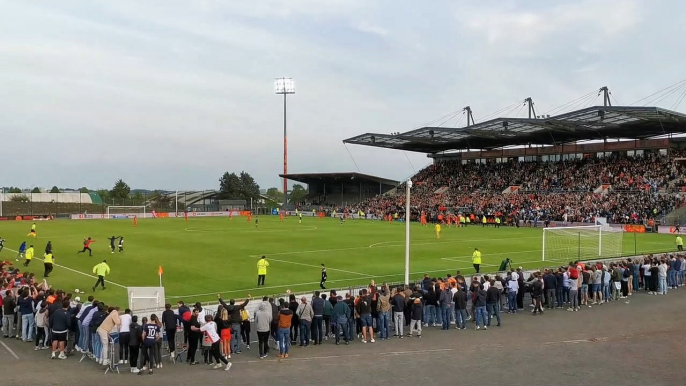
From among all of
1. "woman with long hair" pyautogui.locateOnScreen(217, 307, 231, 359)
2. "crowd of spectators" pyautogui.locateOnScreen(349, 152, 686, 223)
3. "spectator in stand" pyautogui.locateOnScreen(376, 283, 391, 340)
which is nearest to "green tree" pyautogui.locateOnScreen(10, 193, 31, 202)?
"crowd of spectators" pyautogui.locateOnScreen(349, 152, 686, 223)

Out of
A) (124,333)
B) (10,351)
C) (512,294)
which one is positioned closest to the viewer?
(124,333)

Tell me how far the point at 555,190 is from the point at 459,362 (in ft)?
202

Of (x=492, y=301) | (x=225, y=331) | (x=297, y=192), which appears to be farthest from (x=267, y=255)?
(x=297, y=192)

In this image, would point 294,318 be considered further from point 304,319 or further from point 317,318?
point 317,318

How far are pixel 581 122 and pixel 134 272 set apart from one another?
45349mm

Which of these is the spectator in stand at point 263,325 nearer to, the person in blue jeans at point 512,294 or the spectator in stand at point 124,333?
the spectator in stand at point 124,333

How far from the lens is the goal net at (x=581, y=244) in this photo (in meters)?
35.2

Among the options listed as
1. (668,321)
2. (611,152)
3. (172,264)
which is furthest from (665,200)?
(172,264)

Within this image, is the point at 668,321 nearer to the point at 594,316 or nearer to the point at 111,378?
the point at 594,316

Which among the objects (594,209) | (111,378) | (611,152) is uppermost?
(611,152)

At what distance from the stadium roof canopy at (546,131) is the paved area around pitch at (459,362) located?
130 ft

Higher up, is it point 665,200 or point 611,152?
point 611,152

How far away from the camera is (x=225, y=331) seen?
566 inches

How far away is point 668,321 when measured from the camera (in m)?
18.4
